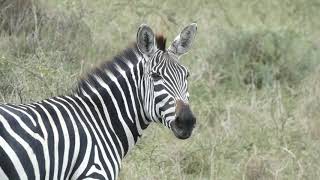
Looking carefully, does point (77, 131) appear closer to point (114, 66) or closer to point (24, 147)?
point (24, 147)

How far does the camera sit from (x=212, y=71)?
1130 centimetres

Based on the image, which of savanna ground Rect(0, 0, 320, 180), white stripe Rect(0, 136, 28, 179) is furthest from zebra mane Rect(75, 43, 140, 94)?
savanna ground Rect(0, 0, 320, 180)

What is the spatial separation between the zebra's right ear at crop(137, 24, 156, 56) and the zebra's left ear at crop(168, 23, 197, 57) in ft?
0.76

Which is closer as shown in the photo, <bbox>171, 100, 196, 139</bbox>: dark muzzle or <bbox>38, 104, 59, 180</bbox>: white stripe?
<bbox>38, 104, 59, 180</bbox>: white stripe

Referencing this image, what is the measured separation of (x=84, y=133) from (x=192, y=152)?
3.02 meters

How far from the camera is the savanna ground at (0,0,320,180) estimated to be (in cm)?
841

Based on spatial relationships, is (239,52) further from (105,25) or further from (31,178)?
(31,178)

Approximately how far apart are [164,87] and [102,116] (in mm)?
545

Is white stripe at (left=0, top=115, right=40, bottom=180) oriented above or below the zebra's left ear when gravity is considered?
below

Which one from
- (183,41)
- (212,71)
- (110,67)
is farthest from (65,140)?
(212,71)

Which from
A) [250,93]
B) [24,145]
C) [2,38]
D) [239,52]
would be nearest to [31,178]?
[24,145]

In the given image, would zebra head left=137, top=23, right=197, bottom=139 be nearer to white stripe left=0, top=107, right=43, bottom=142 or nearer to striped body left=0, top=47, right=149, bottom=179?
striped body left=0, top=47, right=149, bottom=179

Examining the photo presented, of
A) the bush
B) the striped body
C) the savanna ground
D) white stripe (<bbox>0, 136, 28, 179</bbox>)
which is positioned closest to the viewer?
white stripe (<bbox>0, 136, 28, 179</bbox>)

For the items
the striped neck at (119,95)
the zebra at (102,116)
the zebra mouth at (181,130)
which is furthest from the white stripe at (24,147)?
the zebra mouth at (181,130)
